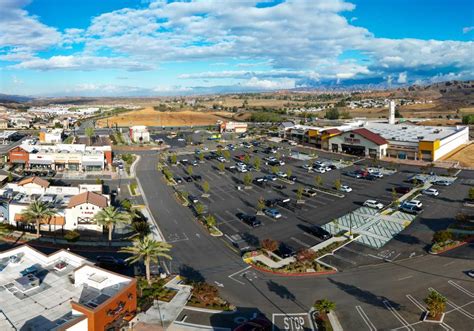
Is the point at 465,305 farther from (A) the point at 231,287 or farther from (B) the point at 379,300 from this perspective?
(A) the point at 231,287

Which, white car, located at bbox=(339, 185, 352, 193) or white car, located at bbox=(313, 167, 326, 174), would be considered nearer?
white car, located at bbox=(339, 185, 352, 193)

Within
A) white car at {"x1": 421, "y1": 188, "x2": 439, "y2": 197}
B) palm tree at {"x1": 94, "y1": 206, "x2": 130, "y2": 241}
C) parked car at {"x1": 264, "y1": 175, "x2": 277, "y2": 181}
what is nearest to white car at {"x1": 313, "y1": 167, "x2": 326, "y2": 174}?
parked car at {"x1": 264, "y1": 175, "x2": 277, "y2": 181}

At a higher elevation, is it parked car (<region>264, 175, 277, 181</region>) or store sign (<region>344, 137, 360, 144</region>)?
store sign (<region>344, 137, 360, 144</region>)

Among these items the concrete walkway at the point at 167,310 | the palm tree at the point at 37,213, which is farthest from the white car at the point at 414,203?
the palm tree at the point at 37,213

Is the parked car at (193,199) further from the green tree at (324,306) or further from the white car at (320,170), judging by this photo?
the green tree at (324,306)

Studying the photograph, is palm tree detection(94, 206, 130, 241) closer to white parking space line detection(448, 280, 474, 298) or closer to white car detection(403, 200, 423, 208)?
white parking space line detection(448, 280, 474, 298)

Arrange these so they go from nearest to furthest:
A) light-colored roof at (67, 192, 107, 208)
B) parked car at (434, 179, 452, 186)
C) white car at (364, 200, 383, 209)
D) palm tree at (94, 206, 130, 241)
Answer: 1. palm tree at (94, 206, 130, 241)
2. light-colored roof at (67, 192, 107, 208)
3. white car at (364, 200, 383, 209)
4. parked car at (434, 179, 452, 186)

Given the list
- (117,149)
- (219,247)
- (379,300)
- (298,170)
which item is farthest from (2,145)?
(379,300)
